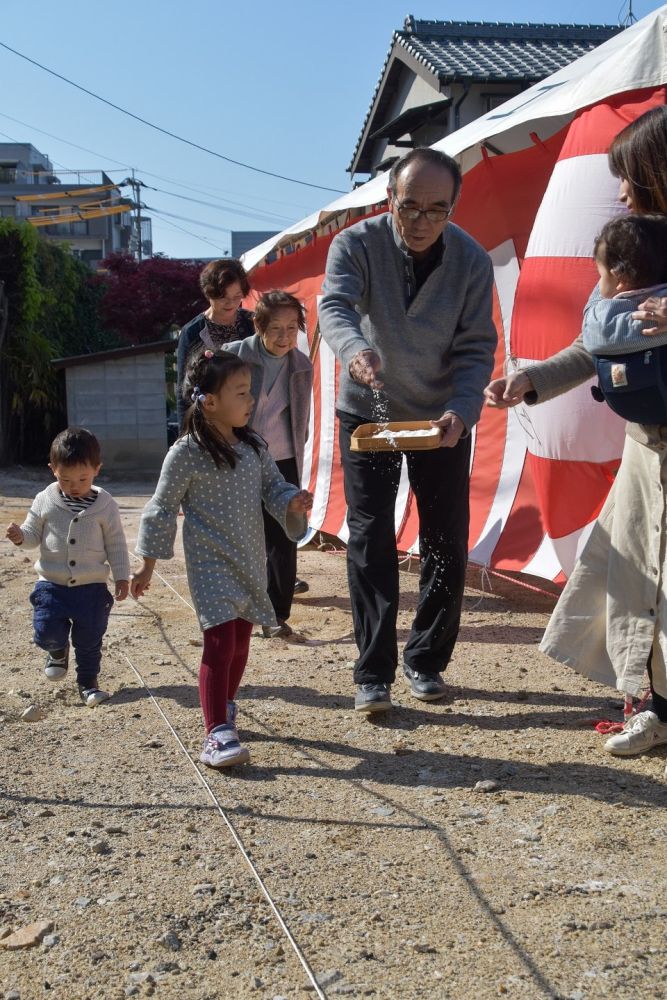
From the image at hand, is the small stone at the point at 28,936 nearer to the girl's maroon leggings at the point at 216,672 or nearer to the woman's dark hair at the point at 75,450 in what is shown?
the girl's maroon leggings at the point at 216,672

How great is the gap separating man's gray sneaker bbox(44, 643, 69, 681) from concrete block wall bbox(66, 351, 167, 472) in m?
11.4

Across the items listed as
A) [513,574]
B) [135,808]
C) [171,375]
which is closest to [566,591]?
[135,808]

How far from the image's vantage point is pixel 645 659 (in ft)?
10.1

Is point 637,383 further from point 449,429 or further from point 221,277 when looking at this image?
point 221,277

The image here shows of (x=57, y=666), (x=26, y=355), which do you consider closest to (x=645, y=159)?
(x=57, y=666)

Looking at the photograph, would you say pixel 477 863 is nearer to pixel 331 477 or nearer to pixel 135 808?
pixel 135 808

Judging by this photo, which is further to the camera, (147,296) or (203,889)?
(147,296)

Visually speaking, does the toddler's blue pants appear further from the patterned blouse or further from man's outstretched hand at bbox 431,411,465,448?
man's outstretched hand at bbox 431,411,465,448

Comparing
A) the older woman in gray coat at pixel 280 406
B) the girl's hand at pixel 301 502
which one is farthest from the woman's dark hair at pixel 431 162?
the older woman in gray coat at pixel 280 406

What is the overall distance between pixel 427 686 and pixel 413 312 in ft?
4.41

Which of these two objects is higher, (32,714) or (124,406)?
(124,406)

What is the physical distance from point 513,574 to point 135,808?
12.4ft

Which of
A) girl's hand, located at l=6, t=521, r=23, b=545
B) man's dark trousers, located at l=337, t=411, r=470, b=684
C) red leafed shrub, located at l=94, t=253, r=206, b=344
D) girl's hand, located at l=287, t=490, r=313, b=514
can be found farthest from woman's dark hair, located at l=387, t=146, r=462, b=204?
red leafed shrub, located at l=94, t=253, r=206, b=344

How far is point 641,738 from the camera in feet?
10.6
